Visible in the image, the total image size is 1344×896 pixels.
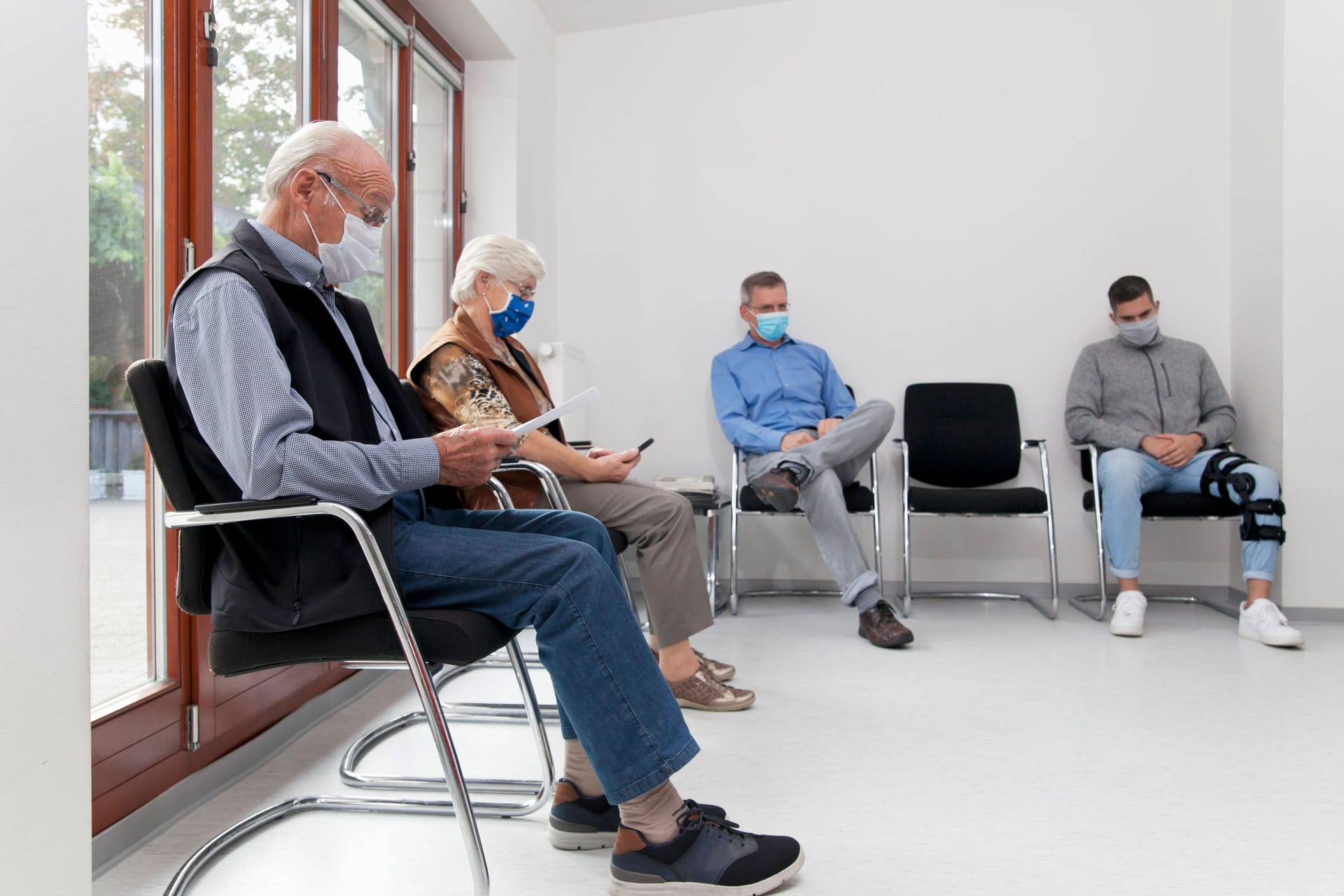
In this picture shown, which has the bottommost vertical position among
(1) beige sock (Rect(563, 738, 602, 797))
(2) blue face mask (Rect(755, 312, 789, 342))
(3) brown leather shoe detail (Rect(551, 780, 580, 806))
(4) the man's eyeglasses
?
(3) brown leather shoe detail (Rect(551, 780, 580, 806))

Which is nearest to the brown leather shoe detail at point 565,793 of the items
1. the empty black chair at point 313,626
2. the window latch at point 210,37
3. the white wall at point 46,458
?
the empty black chair at point 313,626

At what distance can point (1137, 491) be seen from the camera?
347 centimetres

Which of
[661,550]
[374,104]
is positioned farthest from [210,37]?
[661,550]

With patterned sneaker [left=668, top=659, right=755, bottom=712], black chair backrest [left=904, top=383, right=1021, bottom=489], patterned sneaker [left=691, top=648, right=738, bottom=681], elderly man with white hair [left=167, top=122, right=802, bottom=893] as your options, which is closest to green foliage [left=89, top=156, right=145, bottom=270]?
elderly man with white hair [left=167, top=122, right=802, bottom=893]

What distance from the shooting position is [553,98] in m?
4.38

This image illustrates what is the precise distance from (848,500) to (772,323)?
786mm

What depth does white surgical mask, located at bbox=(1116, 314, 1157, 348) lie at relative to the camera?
12.2ft

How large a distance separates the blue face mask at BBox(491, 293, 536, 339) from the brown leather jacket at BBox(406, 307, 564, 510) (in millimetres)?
60

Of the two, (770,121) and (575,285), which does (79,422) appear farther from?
(770,121)

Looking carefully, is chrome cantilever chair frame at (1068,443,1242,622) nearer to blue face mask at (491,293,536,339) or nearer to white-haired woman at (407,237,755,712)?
white-haired woman at (407,237,755,712)

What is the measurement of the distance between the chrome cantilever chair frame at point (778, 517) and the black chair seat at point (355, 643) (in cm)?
219

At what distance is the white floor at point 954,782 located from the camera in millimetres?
1519

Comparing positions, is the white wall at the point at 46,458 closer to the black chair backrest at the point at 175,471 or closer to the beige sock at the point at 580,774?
the black chair backrest at the point at 175,471

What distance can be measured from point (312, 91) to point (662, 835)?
2.06 m
